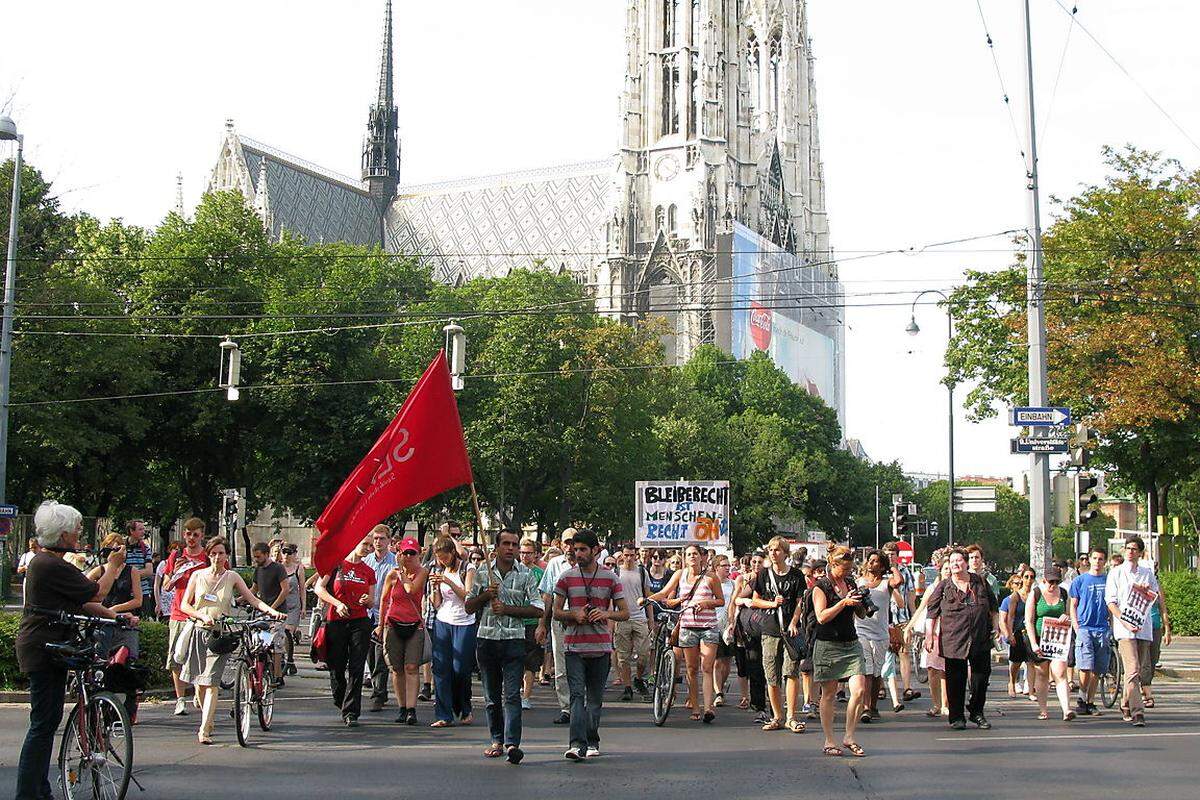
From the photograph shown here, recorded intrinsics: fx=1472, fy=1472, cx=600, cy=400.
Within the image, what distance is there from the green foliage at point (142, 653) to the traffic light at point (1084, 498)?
1299cm

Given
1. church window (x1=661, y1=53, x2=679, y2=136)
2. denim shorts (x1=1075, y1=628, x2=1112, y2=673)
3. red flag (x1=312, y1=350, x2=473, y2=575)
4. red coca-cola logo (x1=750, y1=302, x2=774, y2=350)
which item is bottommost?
denim shorts (x1=1075, y1=628, x2=1112, y2=673)

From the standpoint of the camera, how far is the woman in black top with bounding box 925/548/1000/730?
1305 cm

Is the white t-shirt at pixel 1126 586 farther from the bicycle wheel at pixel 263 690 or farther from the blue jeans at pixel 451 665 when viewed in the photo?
the bicycle wheel at pixel 263 690

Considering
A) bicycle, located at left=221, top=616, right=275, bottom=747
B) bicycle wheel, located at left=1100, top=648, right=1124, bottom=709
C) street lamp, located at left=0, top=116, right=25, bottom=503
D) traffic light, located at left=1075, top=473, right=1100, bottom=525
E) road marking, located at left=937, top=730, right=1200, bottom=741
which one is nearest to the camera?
bicycle, located at left=221, top=616, right=275, bottom=747

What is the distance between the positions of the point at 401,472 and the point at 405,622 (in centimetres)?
198

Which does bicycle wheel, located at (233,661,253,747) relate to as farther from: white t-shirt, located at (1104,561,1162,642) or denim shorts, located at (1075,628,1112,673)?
white t-shirt, located at (1104,561,1162,642)

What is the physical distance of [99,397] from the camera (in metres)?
38.5

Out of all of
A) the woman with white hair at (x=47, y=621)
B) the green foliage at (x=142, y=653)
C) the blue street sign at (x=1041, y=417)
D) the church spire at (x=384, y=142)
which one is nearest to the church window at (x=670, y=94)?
the church spire at (x=384, y=142)

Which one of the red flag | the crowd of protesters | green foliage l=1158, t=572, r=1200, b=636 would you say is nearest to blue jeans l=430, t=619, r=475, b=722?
the crowd of protesters

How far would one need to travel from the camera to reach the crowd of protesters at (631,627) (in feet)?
35.9

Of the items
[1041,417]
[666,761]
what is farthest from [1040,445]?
[666,761]

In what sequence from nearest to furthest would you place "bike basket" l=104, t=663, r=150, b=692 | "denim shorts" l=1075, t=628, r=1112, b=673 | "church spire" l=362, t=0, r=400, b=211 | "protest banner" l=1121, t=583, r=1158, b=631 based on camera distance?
"bike basket" l=104, t=663, r=150, b=692 → "protest banner" l=1121, t=583, r=1158, b=631 → "denim shorts" l=1075, t=628, r=1112, b=673 → "church spire" l=362, t=0, r=400, b=211

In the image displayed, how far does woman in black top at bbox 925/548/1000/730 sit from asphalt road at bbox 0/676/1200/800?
313 millimetres

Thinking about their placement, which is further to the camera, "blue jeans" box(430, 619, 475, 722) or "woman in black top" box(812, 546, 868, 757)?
"blue jeans" box(430, 619, 475, 722)
